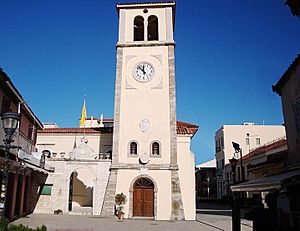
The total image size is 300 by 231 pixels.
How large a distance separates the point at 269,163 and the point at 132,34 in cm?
1525

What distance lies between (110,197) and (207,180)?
Result: 160 feet

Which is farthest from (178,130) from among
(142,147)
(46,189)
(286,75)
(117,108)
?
(286,75)

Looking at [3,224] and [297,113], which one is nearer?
[3,224]

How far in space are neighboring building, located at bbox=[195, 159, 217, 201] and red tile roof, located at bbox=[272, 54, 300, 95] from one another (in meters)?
50.6

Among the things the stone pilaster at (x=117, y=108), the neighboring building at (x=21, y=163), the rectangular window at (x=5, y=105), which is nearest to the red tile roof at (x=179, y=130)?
the neighboring building at (x=21, y=163)

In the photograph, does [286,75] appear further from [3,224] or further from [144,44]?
[144,44]

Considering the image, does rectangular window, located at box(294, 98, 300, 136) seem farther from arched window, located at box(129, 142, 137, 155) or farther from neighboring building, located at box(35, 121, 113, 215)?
neighboring building, located at box(35, 121, 113, 215)

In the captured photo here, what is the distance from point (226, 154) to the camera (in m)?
49.9

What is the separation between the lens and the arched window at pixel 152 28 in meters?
27.9

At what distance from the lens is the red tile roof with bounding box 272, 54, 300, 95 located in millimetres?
12859

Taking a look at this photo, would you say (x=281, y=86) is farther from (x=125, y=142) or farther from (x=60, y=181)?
(x=60, y=181)

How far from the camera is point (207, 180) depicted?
68.2m

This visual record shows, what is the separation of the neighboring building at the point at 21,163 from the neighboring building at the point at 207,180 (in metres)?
45.3

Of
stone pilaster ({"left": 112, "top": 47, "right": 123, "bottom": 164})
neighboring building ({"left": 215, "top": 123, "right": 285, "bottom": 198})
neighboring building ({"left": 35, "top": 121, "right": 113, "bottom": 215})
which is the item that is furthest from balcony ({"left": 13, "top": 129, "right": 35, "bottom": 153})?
neighboring building ({"left": 215, "top": 123, "right": 285, "bottom": 198})
